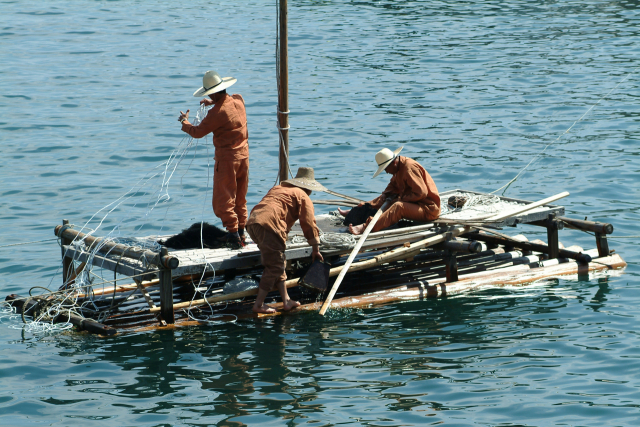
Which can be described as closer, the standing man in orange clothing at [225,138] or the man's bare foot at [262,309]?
the standing man in orange clothing at [225,138]

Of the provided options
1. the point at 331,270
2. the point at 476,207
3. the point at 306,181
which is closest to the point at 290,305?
the point at 331,270

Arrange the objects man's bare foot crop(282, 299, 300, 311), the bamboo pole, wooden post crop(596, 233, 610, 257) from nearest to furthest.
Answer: the bamboo pole → man's bare foot crop(282, 299, 300, 311) → wooden post crop(596, 233, 610, 257)

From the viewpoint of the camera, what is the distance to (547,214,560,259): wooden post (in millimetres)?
13172

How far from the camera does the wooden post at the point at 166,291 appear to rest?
10.7m

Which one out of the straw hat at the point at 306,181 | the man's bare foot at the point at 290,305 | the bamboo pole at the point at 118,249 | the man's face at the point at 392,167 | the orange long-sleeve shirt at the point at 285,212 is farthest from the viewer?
the man's face at the point at 392,167

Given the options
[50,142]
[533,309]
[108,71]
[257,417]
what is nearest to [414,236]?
[533,309]

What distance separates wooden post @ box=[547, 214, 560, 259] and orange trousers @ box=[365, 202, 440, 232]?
1.82 metres

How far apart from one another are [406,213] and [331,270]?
1.43 m

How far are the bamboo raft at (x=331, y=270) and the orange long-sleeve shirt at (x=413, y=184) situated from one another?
380 mm

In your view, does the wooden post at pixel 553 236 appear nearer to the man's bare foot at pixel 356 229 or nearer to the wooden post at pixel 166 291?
the man's bare foot at pixel 356 229

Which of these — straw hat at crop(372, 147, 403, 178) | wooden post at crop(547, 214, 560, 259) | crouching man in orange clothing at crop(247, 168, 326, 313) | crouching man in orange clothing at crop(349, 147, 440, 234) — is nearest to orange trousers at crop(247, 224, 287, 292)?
crouching man in orange clothing at crop(247, 168, 326, 313)

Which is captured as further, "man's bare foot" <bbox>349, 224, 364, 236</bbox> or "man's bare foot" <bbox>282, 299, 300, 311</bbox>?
"man's bare foot" <bbox>349, 224, 364, 236</bbox>

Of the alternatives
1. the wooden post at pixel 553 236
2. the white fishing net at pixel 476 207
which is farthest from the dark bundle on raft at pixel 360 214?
the wooden post at pixel 553 236

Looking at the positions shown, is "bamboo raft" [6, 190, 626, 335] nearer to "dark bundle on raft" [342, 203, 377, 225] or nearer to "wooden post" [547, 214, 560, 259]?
"wooden post" [547, 214, 560, 259]
